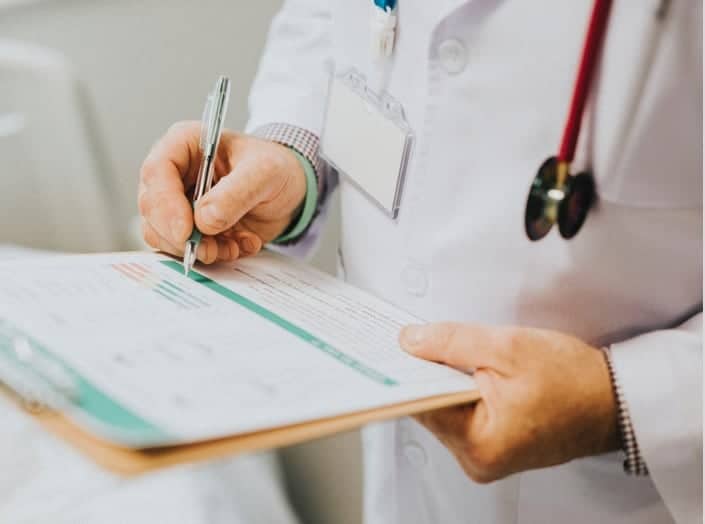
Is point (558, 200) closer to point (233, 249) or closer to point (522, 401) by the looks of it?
point (522, 401)

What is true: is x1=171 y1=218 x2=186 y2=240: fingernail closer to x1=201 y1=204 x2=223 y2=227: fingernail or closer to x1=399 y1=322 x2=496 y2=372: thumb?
x1=201 y1=204 x2=223 y2=227: fingernail

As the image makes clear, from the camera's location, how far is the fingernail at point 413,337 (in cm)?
57

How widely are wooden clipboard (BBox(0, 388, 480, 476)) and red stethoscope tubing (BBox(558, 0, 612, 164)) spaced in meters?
0.22

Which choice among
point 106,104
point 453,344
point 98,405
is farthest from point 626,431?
point 106,104

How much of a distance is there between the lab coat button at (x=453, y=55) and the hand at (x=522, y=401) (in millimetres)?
211

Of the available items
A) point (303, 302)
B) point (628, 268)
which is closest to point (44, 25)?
point (303, 302)

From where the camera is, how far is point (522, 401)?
0.52 metres

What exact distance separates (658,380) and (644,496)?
0.17m

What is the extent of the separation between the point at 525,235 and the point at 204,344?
0.26 m

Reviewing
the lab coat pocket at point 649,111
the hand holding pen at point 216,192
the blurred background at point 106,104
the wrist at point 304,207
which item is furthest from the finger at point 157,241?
the blurred background at point 106,104

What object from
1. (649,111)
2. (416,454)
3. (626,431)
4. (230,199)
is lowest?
(416,454)

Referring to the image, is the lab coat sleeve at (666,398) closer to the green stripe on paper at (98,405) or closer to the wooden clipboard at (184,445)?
the wooden clipboard at (184,445)

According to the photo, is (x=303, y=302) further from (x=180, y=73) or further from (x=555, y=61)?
(x=180, y=73)

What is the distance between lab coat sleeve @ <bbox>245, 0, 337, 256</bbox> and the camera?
862mm
